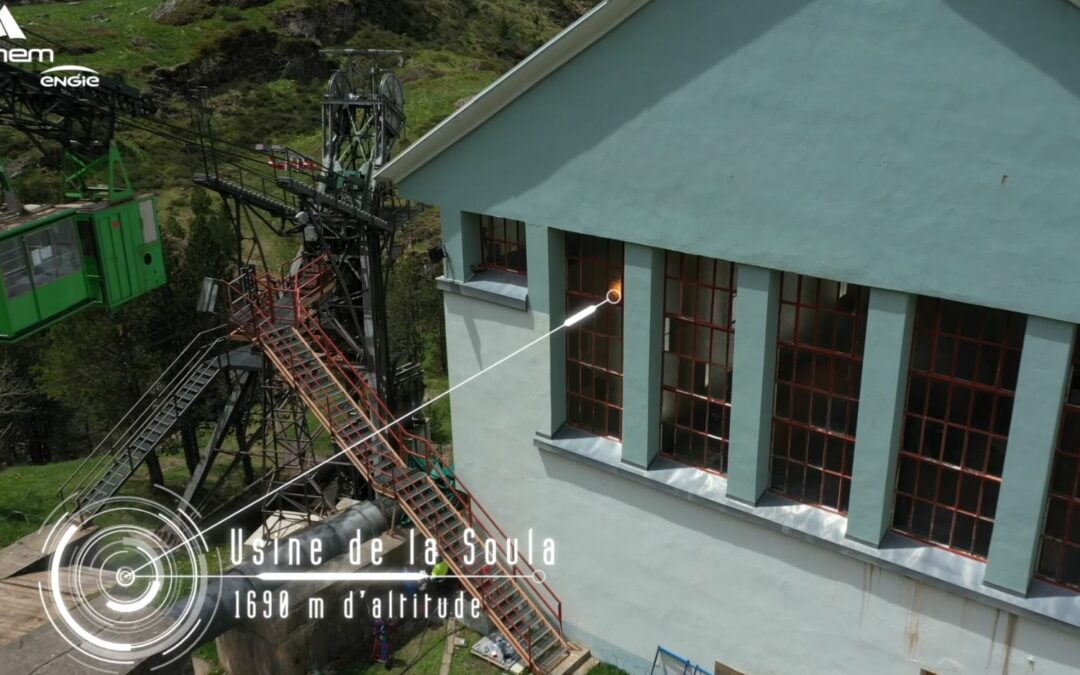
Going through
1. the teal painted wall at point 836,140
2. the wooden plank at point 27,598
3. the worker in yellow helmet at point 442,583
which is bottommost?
the worker in yellow helmet at point 442,583

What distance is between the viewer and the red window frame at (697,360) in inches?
580

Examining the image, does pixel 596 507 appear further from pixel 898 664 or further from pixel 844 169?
pixel 844 169

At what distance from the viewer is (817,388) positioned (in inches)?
550

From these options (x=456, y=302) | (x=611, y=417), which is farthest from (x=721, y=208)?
(x=456, y=302)

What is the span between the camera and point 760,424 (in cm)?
1428

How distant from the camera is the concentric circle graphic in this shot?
1527 cm

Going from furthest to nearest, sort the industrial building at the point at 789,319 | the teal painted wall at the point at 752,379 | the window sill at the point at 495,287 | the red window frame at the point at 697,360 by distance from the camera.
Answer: the window sill at the point at 495,287 < the red window frame at the point at 697,360 < the teal painted wall at the point at 752,379 < the industrial building at the point at 789,319

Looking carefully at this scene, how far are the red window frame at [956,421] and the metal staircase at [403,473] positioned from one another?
24.7 feet

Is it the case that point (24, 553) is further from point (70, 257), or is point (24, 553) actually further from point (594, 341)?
point (594, 341)

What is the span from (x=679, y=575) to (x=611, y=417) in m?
3.11

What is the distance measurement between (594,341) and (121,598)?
9.92 m

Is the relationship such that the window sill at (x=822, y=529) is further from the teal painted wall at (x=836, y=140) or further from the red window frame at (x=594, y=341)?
the teal painted wall at (x=836, y=140)

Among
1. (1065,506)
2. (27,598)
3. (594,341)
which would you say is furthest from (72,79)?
(1065,506)

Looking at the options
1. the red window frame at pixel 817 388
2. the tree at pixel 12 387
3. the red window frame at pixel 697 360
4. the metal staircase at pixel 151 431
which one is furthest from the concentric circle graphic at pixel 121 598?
the tree at pixel 12 387
